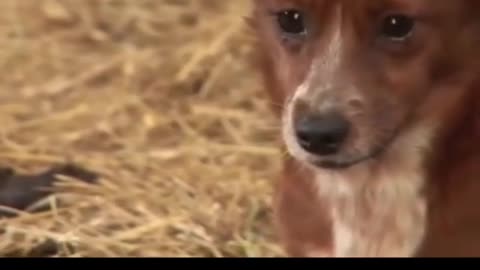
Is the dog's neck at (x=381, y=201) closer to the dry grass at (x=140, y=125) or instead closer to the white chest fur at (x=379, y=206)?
the white chest fur at (x=379, y=206)

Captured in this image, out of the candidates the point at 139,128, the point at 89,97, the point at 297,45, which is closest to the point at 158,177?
the point at 139,128

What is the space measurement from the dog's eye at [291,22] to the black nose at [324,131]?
19 centimetres

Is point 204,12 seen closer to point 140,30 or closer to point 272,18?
point 140,30

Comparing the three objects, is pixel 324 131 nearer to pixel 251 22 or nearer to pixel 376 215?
pixel 376 215

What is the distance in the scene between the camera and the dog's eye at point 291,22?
222 centimetres

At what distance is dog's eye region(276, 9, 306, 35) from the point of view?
7.30ft

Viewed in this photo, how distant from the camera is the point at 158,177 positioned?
281 centimetres

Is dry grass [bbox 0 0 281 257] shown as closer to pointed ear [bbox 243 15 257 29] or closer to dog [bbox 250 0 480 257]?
dog [bbox 250 0 480 257]

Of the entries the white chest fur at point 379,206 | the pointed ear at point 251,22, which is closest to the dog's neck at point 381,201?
the white chest fur at point 379,206

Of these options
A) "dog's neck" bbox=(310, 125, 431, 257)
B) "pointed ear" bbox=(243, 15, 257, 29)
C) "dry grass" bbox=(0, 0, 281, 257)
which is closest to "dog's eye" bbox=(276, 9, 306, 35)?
"pointed ear" bbox=(243, 15, 257, 29)

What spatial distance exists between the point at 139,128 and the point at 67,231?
1.61 ft
